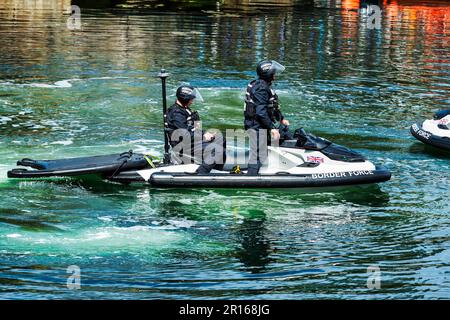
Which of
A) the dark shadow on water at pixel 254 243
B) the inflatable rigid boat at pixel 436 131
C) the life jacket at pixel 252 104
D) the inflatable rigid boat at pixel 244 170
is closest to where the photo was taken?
the dark shadow on water at pixel 254 243

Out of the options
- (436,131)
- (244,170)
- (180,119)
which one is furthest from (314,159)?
(436,131)

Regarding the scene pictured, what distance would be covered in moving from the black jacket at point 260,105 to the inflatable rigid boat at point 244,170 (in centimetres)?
59

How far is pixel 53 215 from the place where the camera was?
1355 cm

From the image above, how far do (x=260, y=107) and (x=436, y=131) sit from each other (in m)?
5.35

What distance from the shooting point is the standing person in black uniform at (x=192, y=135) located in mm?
14445

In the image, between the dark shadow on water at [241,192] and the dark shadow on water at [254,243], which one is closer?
the dark shadow on water at [254,243]

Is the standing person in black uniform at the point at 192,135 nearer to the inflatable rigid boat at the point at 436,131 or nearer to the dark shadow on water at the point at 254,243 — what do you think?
the dark shadow on water at the point at 254,243

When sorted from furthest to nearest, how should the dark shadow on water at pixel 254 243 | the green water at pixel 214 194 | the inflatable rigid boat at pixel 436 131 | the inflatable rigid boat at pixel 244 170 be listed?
the inflatable rigid boat at pixel 436 131
the inflatable rigid boat at pixel 244 170
the dark shadow on water at pixel 254 243
the green water at pixel 214 194

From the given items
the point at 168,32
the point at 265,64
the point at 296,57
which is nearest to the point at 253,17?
the point at 168,32

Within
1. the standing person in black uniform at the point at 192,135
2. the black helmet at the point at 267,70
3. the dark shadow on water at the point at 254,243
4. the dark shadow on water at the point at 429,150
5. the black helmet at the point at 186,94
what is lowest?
the dark shadow on water at the point at 254,243

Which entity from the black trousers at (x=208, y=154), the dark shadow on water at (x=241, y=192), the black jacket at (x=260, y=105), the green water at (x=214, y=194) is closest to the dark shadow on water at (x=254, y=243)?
the green water at (x=214, y=194)

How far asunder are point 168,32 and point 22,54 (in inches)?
366

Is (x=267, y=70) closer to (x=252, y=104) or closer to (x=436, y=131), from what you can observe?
(x=252, y=104)
